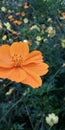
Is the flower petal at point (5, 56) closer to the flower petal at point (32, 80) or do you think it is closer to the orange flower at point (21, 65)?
the orange flower at point (21, 65)

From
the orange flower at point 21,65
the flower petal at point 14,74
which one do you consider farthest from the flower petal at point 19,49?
the flower petal at point 14,74

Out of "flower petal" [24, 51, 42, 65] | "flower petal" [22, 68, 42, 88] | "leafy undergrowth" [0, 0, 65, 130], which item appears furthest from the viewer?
"leafy undergrowth" [0, 0, 65, 130]

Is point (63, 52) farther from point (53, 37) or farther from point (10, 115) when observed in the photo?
point (10, 115)

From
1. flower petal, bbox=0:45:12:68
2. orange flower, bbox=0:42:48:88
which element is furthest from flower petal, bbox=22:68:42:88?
flower petal, bbox=0:45:12:68

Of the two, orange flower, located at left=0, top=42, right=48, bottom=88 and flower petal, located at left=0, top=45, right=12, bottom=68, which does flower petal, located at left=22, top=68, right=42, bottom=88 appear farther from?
flower petal, located at left=0, top=45, right=12, bottom=68

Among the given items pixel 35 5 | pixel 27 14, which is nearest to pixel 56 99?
pixel 35 5

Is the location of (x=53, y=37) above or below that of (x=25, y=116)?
above
